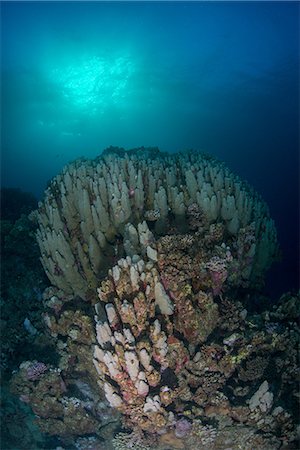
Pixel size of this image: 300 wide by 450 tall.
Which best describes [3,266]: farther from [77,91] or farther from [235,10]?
[77,91]

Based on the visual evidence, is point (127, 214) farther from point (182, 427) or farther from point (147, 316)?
point (182, 427)

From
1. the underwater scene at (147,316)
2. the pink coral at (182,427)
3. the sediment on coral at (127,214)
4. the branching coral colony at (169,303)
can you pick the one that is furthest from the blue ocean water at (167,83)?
the pink coral at (182,427)

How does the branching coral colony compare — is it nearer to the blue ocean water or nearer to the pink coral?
the pink coral

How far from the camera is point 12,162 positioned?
57.1m

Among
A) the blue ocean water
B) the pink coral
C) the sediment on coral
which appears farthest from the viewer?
the blue ocean water

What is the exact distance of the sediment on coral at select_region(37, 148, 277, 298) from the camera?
4.97 meters

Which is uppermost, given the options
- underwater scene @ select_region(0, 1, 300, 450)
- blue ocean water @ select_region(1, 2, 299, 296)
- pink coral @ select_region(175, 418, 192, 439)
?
blue ocean water @ select_region(1, 2, 299, 296)

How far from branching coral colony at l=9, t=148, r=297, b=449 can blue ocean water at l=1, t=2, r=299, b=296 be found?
463 inches

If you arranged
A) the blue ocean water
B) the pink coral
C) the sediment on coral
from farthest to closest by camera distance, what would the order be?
the blue ocean water < the sediment on coral < the pink coral

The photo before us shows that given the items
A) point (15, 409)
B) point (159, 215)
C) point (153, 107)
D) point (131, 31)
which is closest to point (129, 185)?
point (159, 215)

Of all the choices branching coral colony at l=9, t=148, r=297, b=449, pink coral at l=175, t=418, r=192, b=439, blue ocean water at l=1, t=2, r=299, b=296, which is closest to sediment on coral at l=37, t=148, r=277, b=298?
branching coral colony at l=9, t=148, r=297, b=449

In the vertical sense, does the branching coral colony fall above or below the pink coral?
above

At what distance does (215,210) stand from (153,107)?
115ft

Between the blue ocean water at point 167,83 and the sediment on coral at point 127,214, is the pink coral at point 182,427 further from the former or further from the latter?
the blue ocean water at point 167,83
